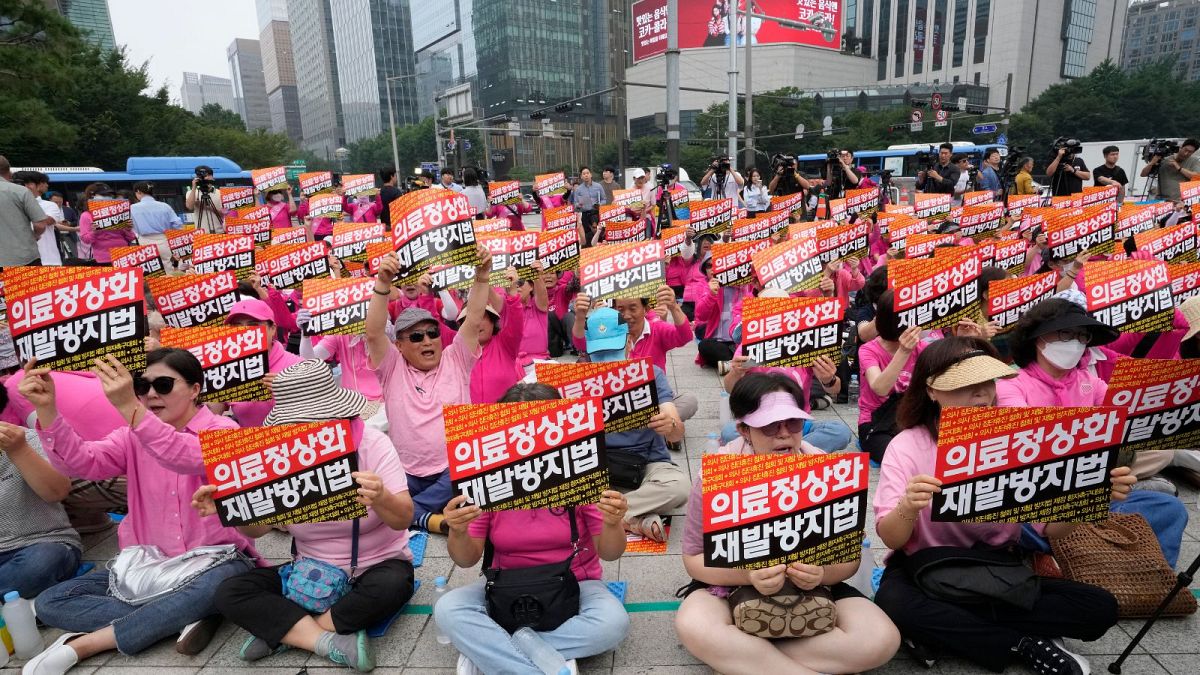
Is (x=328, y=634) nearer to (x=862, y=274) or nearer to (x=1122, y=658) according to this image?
(x=1122, y=658)

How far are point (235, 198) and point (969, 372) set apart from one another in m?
12.6

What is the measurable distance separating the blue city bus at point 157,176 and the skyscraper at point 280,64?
454 ft

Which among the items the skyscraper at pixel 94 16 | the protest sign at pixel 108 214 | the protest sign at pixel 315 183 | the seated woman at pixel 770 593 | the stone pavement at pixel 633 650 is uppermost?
Answer: the skyscraper at pixel 94 16

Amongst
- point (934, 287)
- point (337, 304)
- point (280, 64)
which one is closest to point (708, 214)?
point (934, 287)

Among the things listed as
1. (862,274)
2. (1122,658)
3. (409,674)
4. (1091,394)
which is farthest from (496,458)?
(862,274)

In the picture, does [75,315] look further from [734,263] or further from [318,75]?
[318,75]

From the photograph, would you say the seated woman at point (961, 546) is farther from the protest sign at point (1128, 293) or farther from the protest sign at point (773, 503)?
the protest sign at point (1128, 293)

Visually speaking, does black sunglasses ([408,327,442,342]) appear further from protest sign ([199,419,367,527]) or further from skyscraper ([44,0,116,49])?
skyscraper ([44,0,116,49])

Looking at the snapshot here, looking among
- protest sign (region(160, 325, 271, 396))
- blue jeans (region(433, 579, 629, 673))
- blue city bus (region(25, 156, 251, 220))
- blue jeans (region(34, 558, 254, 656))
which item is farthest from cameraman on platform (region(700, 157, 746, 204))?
blue city bus (region(25, 156, 251, 220))

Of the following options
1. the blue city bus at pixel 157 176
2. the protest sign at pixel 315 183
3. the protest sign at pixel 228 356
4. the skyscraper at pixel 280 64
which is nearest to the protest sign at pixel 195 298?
the protest sign at pixel 228 356

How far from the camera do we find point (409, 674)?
10.7 feet

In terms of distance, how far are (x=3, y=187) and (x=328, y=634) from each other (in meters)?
8.18

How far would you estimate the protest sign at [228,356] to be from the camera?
4434mm

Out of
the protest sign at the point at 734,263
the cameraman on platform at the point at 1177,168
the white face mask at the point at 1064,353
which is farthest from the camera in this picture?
the cameraman on platform at the point at 1177,168
